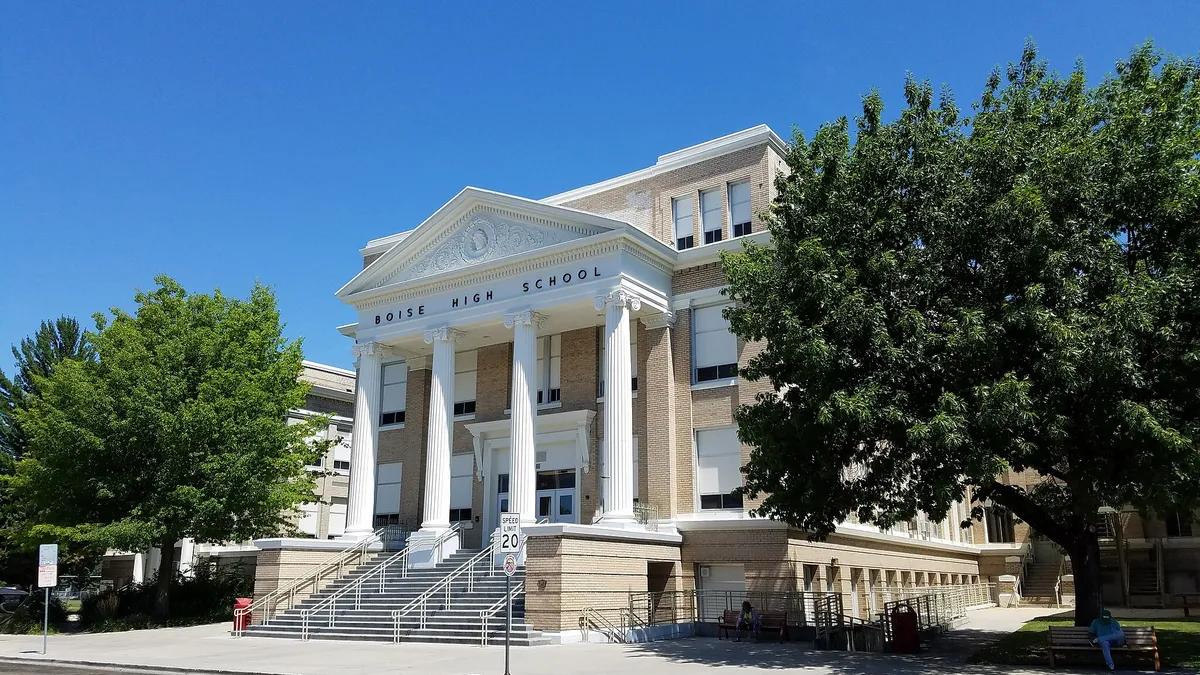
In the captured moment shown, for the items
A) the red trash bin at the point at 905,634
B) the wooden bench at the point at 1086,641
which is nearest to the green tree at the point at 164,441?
the red trash bin at the point at 905,634

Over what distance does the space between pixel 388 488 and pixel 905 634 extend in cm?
2079

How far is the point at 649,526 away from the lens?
87.7 feet

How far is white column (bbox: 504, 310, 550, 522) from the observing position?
26844 mm

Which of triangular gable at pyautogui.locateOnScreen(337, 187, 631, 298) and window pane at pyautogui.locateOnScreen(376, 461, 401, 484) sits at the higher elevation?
triangular gable at pyautogui.locateOnScreen(337, 187, 631, 298)

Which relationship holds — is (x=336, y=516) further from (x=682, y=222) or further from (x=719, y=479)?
(x=682, y=222)

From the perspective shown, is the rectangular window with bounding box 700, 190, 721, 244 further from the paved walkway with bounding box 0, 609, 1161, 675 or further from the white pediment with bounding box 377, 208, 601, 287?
the paved walkway with bounding box 0, 609, 1161, 675

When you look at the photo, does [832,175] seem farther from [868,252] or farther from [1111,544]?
[1111,544]

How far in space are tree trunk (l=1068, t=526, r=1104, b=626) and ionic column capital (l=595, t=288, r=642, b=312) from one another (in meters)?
13.1

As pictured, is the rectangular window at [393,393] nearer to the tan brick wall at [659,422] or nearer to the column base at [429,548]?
the column base at [429,548]

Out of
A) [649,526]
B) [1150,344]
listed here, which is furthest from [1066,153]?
[649,526]

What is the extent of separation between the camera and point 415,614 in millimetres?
23266

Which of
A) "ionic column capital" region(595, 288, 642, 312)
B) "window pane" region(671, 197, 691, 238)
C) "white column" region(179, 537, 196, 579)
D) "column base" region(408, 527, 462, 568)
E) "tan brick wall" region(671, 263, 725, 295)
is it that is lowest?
"white column" region(179, 537, 196, 579)

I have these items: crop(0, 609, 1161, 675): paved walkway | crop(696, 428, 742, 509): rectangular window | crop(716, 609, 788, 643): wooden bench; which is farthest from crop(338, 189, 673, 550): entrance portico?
crop(0, 609, 1161, 675): paved walkway

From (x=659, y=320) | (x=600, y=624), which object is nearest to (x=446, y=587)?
(x=600, y=624)
